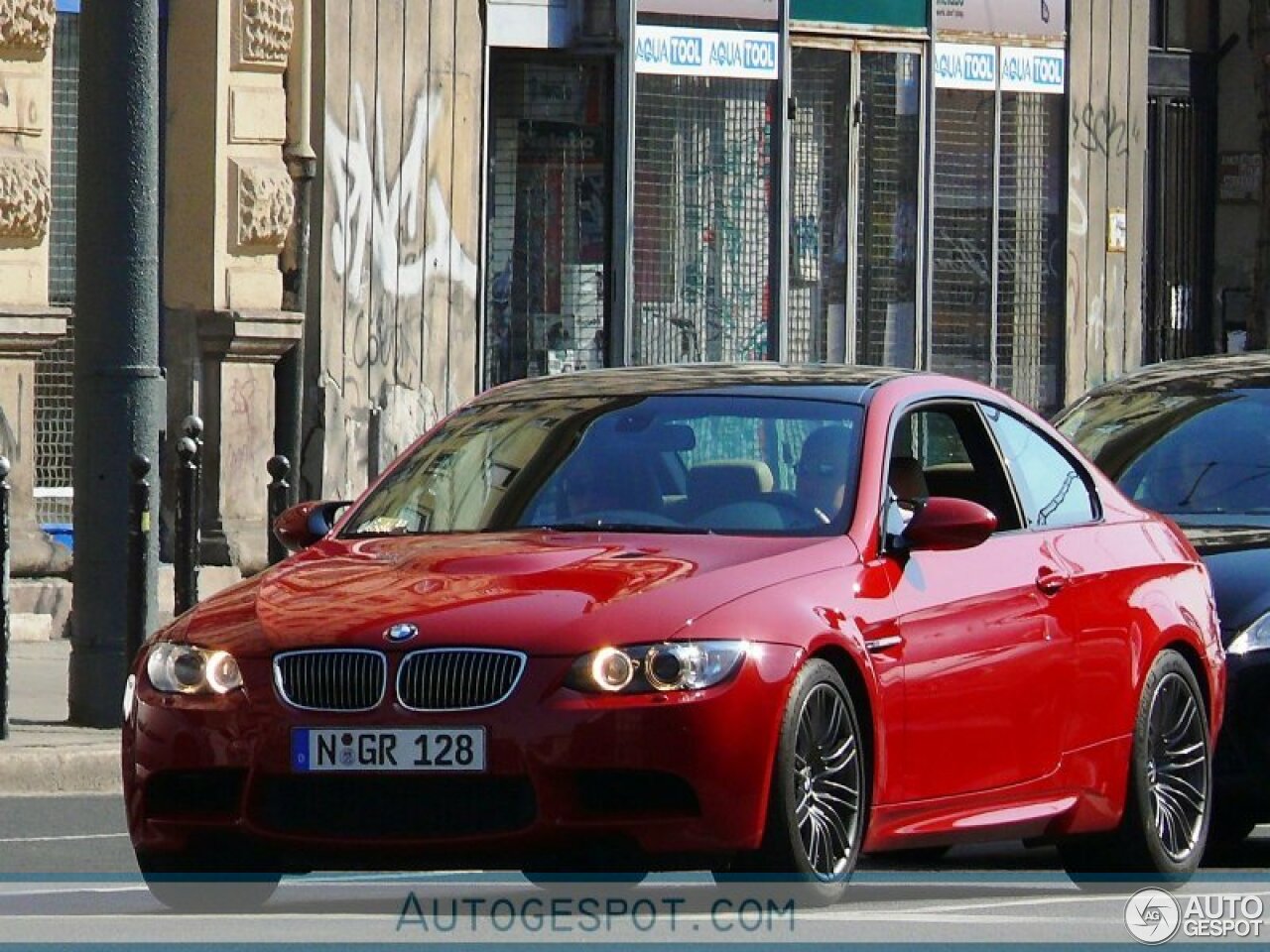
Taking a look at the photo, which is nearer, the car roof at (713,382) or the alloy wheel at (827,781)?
the alloy wheel at (827,781)

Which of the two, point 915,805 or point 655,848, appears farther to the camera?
point 915,805

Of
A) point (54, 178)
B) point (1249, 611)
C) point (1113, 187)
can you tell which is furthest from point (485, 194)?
point (1249, 611)

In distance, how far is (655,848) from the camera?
746 cm

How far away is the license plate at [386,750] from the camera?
7.41m

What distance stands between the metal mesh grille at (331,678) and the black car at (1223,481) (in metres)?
3.60

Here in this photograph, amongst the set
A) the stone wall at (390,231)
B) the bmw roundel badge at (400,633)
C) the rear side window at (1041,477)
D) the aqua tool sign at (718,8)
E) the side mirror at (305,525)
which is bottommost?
the bmw roundel badge at (400,633)

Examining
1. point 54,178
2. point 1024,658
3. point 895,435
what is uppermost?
point 54,178

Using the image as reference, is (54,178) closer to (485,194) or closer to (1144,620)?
(485,194)

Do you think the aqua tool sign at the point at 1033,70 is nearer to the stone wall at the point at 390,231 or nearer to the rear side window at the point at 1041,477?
the stone wall at the point at 390,231

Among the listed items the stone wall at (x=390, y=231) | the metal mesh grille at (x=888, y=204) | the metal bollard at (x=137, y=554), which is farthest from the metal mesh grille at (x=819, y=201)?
the metal bollard at (x=137, y=554)

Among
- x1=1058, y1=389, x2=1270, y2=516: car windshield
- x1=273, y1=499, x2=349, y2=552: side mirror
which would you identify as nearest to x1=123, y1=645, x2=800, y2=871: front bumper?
x1=273, y1=499, x2=349, y2=552: side mirror

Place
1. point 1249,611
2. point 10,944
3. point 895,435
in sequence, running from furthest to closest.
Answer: point 1249,611, point 895,435, point 10,944

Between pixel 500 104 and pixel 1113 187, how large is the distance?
19.2ft

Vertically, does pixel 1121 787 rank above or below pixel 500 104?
below
